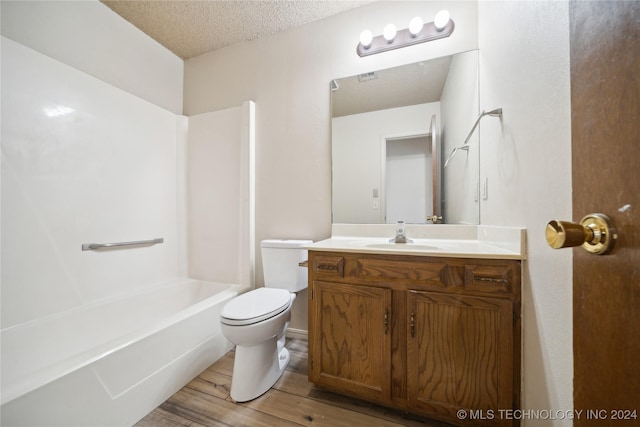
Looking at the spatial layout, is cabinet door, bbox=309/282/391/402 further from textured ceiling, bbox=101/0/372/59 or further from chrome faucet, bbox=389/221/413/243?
textured ceiling, bbox=101/0/372/59

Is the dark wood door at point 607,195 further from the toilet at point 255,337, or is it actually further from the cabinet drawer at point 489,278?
the toilet at point 255,337

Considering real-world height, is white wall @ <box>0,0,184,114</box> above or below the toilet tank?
above

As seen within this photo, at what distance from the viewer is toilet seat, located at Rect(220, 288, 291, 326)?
4.04ft

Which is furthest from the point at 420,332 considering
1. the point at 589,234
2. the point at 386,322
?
the point at 589,234

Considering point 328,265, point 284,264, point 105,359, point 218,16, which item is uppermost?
point 218,16

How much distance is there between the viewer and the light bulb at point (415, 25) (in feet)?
4.99

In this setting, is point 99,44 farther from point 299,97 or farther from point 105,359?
point 105,359

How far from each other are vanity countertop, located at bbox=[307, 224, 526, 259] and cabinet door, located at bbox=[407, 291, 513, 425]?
0.20 m

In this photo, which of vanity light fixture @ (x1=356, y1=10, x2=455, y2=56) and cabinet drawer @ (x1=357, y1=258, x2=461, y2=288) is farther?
vanity light fixture @ (x1=356, y1=10, x2=455, y2=56)

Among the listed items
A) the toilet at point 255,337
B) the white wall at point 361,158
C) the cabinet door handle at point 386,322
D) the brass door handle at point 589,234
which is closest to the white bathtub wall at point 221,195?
the toilet at point 255,337

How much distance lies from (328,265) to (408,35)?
5.31 ft

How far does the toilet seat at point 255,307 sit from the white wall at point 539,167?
3.75 feet

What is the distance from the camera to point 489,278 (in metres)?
0.98

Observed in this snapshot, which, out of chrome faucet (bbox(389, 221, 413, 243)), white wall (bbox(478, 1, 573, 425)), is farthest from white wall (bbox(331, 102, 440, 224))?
white wall (bbox(478, 1, 573, 425))
